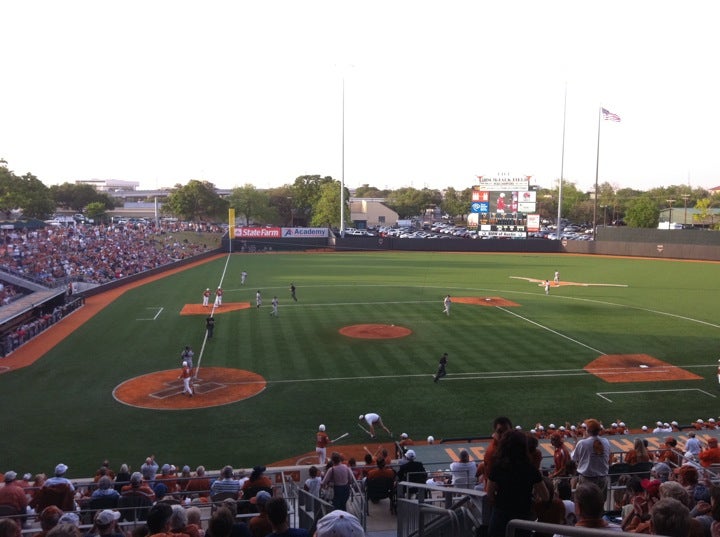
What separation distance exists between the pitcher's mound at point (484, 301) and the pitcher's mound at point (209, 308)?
13436 millimetres

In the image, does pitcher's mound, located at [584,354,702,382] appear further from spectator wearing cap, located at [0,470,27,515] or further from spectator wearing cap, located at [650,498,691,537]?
spectator wearing cap, located at [650,498,691,537]

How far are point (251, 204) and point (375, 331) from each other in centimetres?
8461

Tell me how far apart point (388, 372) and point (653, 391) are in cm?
921

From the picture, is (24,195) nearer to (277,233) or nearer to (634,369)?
(277,233)

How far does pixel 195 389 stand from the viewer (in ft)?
69.7

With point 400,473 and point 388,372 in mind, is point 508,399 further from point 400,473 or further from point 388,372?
point 400,473

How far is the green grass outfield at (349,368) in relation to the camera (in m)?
17.2

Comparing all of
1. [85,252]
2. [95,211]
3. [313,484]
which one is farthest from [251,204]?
[313,484]

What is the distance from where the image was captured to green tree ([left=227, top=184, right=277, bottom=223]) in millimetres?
110688

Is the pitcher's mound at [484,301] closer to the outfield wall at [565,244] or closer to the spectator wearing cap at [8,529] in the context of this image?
the spectator wearing cap at [8,529]

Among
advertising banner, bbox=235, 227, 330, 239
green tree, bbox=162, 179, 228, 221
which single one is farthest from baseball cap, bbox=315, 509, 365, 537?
green tree, bbox=162, 179, 228, 221

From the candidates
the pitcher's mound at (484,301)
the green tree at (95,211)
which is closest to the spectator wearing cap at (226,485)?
the pitcher's mound at (484,301)

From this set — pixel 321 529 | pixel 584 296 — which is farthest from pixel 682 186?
pixel 321 529

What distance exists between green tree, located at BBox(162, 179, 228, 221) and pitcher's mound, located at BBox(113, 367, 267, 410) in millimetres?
83491
